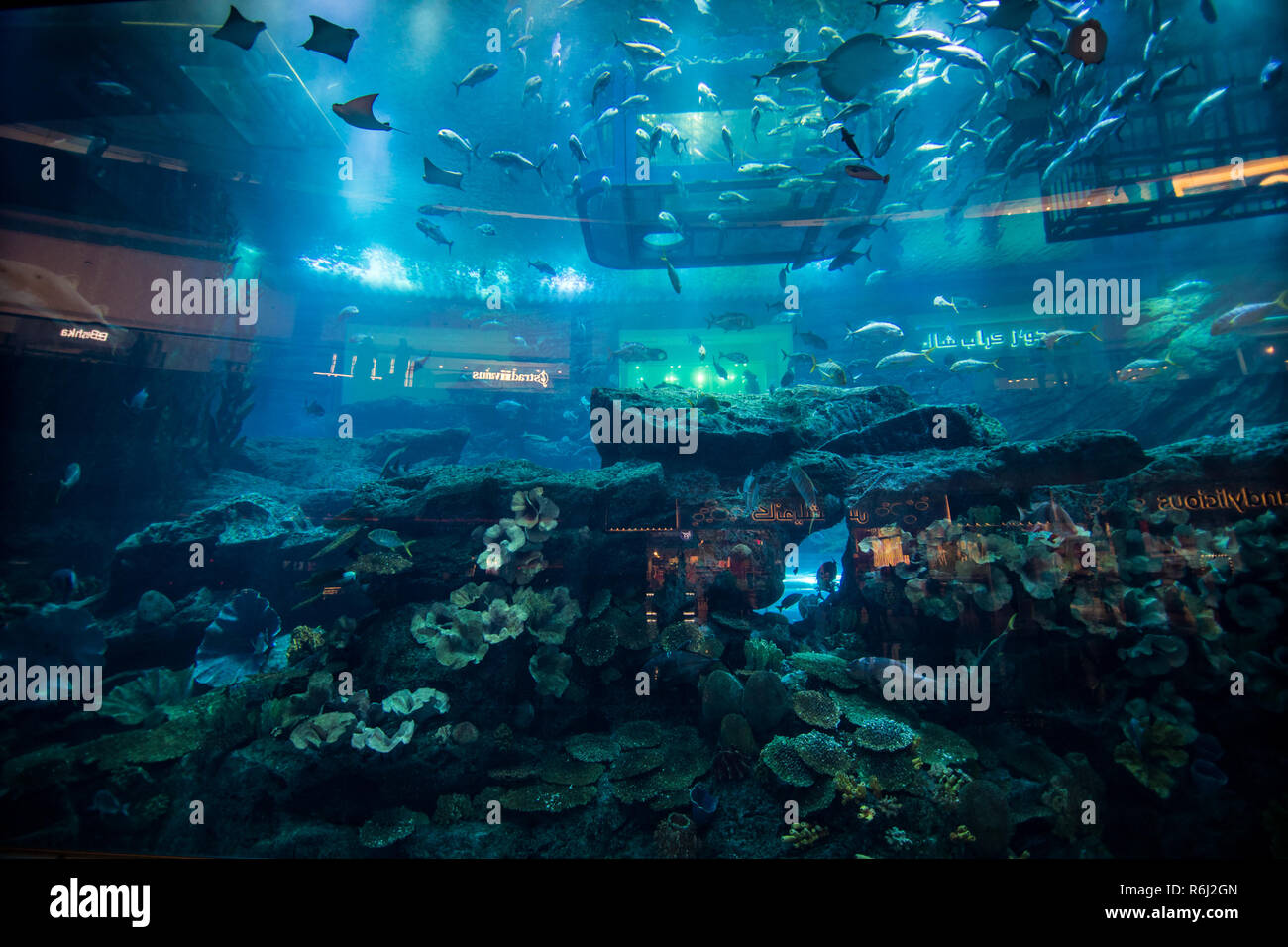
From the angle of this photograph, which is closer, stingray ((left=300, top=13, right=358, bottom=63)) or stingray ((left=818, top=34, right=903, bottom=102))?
stingray ((left=300, top=13, right=358, bottom=63))

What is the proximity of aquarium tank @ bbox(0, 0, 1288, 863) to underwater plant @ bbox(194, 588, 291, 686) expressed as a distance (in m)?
0.05

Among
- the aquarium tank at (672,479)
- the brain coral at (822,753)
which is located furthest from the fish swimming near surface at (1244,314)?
the brain coral at (822,753)

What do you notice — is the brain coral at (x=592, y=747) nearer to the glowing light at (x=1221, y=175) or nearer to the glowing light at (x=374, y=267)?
the glowing light at (x=1221, y=175)

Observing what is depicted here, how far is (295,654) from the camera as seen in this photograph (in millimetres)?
4570

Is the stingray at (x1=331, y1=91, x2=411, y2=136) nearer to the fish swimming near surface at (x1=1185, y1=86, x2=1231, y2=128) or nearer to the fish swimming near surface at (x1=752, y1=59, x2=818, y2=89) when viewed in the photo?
the fish swimming near surface at (x1=752, y1=59, x2=818, y2=89)

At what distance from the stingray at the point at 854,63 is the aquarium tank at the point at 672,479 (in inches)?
2.6

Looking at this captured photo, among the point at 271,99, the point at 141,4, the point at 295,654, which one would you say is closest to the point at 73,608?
the point at 295,654

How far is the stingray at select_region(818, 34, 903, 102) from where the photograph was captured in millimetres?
6066

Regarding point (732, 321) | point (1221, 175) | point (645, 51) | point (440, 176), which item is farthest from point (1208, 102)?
point (440, 176)

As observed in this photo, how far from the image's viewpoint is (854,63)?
6379 mm

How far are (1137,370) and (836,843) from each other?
15355 mm

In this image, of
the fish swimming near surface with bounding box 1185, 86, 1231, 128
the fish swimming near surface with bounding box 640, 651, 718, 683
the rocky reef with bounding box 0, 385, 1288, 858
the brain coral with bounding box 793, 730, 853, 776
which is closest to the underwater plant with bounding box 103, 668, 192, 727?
the rocky reef with bounding box 0, 385, 1288, 858

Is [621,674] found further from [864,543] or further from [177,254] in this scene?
[177,254]

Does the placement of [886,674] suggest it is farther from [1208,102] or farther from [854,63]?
[1208,102]
